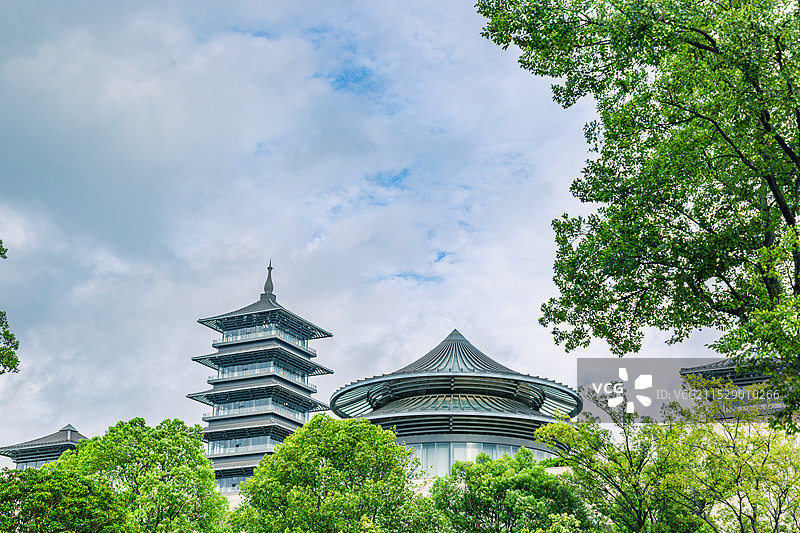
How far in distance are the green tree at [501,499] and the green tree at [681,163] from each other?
17629 mm

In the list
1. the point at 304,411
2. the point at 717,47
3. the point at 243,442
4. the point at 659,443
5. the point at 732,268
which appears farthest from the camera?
the point at 304,411

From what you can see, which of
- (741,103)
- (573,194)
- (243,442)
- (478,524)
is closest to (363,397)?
(478,524)

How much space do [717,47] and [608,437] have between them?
14.6 m

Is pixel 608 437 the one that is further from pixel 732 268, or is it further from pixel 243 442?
pixel 243 442

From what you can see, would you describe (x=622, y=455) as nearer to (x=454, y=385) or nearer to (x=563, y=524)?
(x=563, y=524)

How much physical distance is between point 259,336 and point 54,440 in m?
24.5

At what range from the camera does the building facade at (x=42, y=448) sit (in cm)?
8331

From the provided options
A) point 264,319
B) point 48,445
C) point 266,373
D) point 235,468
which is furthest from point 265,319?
point 48,445

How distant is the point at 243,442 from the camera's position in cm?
8406

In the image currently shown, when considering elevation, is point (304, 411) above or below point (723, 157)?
above

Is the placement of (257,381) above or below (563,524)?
above

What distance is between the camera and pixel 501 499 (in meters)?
29.5

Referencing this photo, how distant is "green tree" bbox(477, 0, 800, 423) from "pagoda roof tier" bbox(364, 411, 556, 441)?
37.3 m

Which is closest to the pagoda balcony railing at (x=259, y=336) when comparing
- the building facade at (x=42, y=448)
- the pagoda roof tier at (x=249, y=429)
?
the pagoda roof tier at (x=249, y=429)
